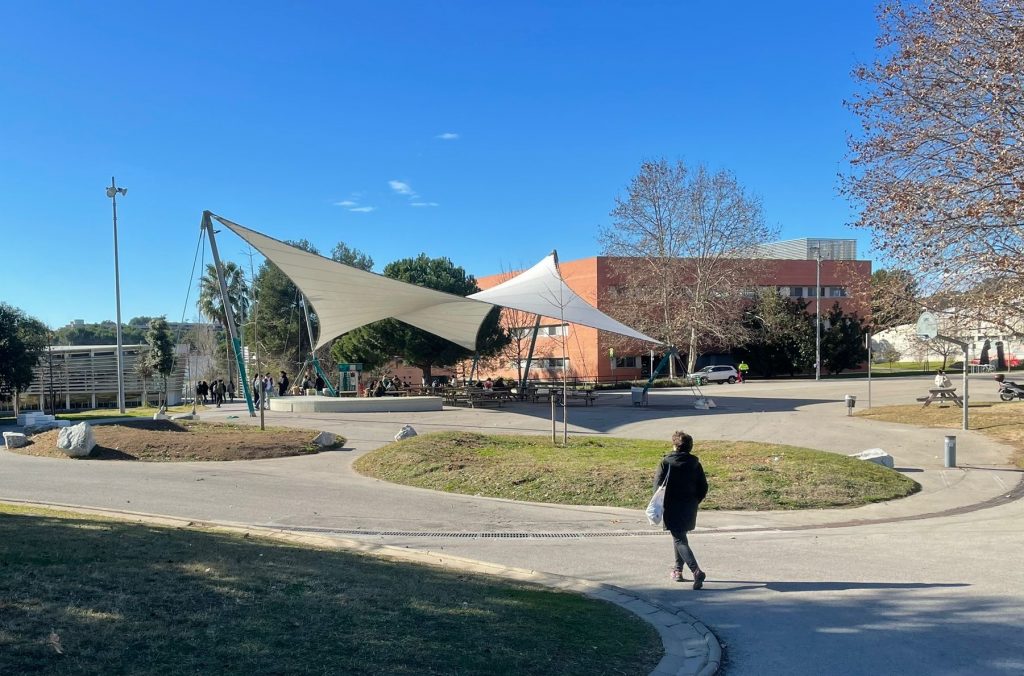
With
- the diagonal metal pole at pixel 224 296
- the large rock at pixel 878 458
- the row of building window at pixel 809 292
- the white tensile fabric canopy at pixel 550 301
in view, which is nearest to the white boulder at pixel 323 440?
the diagonal metal pole at pixel 224 296

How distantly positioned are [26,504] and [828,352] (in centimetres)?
5703

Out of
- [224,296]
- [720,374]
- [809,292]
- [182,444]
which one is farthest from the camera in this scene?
[809,292]

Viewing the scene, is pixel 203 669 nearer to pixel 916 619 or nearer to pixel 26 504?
pixel 916 619

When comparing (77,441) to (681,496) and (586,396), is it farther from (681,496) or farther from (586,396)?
(586,396)

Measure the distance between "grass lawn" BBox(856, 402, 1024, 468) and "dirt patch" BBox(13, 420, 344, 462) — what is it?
673 inches

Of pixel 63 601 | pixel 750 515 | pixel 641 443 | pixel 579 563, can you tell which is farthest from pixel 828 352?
pixel 63 601

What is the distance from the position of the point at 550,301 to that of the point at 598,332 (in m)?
30.4

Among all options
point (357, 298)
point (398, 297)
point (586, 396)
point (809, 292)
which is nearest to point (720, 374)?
point (809, 292)

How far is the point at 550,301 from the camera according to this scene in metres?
25.1

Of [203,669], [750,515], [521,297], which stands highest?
[521,297]

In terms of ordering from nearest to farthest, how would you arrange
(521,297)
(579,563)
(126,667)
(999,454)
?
(126,667) < (579,563) < (999,454) < (521,297)

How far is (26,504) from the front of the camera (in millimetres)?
10484

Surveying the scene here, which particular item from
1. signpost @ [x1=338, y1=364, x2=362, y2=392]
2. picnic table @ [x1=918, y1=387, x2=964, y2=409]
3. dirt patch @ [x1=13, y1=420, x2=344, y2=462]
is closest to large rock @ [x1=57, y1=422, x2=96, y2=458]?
dirt patch @ [x1=13, y1=420, x2=344, y2=462]

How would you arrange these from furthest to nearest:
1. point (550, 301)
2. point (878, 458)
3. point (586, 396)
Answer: point (586, 396), point (550, 301), point (878, 458)
